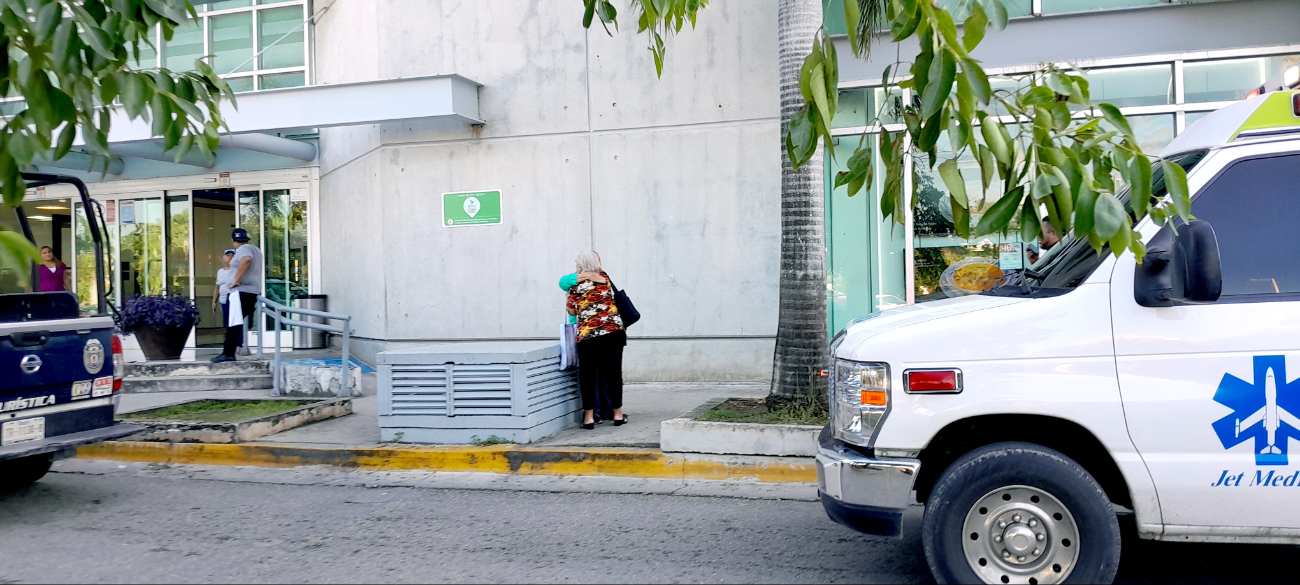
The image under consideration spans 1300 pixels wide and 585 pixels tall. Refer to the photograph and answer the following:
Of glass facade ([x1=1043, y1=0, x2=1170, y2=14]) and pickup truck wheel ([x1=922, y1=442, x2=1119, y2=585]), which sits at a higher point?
glass facade ([x1=1043, y1=0, x2=1170, y2=14])

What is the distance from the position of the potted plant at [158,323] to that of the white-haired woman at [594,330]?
6.68 metres

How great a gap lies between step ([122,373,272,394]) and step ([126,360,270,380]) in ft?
0.17

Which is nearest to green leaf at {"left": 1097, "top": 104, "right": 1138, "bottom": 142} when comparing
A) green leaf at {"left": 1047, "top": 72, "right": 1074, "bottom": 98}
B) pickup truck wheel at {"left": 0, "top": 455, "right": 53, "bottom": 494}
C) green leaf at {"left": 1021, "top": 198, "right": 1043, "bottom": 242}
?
green leaf at {"left": 1047, "top": 72, "right": 1074, "bottom": 98}

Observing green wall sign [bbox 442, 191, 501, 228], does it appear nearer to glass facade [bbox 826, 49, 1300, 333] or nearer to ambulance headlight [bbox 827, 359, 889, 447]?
glass facade [bbox 826, 49, 1300, 333]

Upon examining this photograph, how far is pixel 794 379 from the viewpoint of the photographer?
8.12 meters

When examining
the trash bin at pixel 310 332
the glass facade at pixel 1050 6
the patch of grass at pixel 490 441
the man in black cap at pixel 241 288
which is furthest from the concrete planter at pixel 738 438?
the trash bin at pixel 310 332

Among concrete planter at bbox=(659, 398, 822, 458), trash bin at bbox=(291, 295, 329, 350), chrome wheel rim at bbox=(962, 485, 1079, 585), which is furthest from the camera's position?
trash bin at bbox=(291, 295, 329, 350)

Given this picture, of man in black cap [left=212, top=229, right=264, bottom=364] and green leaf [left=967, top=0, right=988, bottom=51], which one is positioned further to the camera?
man in black cap [left=212, top=229, right=264, bottom=364]

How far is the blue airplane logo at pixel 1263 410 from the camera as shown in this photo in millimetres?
3893

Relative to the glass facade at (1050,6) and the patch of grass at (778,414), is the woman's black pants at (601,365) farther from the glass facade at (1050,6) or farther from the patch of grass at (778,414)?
the glass facade at (1050,6)

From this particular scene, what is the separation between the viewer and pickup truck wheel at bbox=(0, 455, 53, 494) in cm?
749

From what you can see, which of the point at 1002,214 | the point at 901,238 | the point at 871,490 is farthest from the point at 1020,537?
the point at 901,238

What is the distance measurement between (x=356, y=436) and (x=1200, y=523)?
278 inches

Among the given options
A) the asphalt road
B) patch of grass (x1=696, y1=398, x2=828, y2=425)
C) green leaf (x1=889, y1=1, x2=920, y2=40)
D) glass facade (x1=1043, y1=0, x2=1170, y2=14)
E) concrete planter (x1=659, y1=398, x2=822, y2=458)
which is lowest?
the asphalt road
